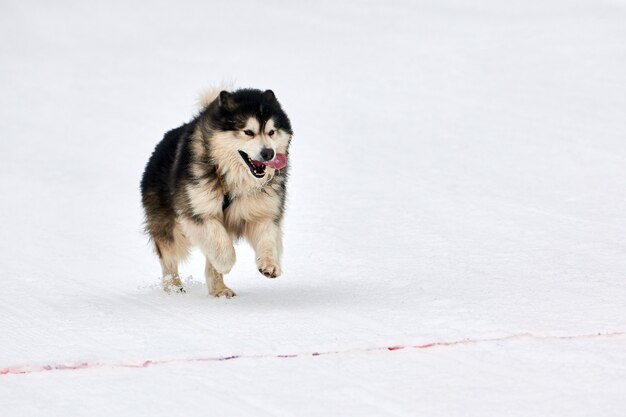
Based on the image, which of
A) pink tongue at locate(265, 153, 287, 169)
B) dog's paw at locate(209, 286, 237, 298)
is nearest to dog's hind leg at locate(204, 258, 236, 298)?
dog's paw at locate(209, 286, 237, 298)

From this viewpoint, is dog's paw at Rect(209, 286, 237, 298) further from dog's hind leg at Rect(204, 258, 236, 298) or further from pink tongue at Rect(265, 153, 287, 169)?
pink tongue at Rect(265, 153, 287, 169)

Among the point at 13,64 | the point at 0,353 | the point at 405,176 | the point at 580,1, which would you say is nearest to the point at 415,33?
the point at 580,1

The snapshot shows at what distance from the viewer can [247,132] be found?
21.3 feet

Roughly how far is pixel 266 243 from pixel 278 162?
21.3 inches

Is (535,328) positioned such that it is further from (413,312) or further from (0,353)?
(0,353)

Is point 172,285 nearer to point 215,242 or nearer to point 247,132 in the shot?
point 215,242

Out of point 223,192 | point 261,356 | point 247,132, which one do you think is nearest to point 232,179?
point 223,192

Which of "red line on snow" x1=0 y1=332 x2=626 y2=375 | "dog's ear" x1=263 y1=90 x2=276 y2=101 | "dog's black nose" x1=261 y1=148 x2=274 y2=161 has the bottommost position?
"red line on snow" x1=0 y1=332 x2=626 y2=375

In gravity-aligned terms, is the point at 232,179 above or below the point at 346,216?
above

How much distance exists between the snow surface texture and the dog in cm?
40

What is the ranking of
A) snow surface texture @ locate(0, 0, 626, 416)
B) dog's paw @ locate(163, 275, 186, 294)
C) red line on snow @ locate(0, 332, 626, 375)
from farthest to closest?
1. dog's paw @ locate(163, 275, 186, 294)
2. red line on snow @ locate(0, 332, 626, 375)
3. snow surface texture @ locate(0, 0, 626, 416)

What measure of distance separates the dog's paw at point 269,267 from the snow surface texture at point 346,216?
0.20m

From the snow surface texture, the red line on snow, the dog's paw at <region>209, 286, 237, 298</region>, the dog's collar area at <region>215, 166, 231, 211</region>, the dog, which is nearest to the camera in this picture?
the snow surface texture

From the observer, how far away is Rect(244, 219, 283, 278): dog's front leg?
6551mm
